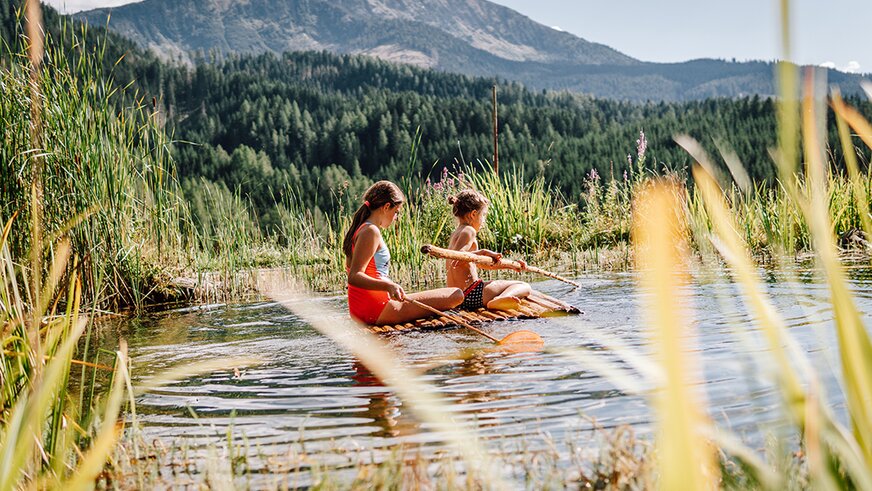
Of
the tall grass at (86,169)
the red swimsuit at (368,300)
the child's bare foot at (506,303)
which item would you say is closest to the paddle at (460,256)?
the child's bare foot at (506,303)

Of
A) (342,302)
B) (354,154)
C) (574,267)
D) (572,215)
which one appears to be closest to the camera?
(342,302)

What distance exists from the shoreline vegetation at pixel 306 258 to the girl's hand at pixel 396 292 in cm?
45

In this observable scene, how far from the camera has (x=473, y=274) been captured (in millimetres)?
7238

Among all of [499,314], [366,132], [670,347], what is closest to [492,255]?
[499,314]

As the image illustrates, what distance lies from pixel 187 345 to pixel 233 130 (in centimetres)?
11919

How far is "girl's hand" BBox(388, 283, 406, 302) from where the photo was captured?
5.94 m

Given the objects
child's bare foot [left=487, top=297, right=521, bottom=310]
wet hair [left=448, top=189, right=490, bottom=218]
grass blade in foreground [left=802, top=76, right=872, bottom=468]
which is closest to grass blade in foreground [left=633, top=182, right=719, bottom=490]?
grass blade in foreground [left=802, top=76, right=872, bottom=468]

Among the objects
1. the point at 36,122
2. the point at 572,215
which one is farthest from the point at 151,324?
the point at 572,215

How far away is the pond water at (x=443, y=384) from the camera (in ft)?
9.93

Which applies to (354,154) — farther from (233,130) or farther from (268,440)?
(268,440)

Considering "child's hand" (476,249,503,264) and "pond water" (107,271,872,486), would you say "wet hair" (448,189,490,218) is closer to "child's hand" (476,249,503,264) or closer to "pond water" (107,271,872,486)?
"child's hand" (476,249,503,264)

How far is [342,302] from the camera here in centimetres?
826

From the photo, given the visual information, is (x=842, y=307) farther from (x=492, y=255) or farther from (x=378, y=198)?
(x=492, y=255)

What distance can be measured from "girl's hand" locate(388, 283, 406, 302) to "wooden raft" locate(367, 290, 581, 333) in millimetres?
246
